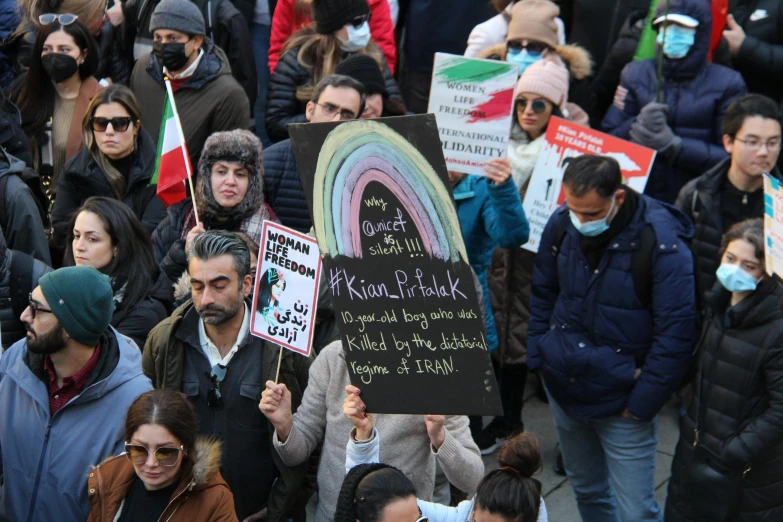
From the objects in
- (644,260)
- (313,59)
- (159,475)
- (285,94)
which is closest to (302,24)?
(313,59)

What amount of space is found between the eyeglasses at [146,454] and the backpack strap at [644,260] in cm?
239

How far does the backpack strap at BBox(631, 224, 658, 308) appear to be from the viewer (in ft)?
17.3

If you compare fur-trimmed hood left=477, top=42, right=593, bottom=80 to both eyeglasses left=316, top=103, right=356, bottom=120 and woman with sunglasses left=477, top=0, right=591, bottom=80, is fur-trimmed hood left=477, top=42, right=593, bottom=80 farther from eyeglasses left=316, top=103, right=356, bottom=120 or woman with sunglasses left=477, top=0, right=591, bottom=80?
eyeglasses left=316, top=103, right=356, bottom=120

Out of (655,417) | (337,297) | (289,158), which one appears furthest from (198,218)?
(655,417)

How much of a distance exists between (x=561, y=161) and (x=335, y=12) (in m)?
1.79

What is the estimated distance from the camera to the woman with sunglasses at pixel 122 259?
5379mm

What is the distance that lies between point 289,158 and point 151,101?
1579 millimetres

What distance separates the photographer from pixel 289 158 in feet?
20.3

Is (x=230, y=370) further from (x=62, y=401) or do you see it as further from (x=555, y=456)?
(x=555, y=456)

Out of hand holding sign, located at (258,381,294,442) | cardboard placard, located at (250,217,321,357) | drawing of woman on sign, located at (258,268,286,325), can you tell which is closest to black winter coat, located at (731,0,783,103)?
cardboard placard, located at (250,217,321,357)

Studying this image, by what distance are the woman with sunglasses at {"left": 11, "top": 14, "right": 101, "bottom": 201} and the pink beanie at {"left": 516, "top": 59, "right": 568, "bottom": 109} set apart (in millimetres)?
2774

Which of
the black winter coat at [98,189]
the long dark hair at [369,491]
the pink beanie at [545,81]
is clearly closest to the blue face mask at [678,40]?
the pink beanie at [545,81]

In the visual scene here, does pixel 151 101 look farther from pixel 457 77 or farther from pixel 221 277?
pixel 221 277

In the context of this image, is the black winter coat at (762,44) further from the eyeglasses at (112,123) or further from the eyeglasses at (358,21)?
the eyeglasses at (112,123)
